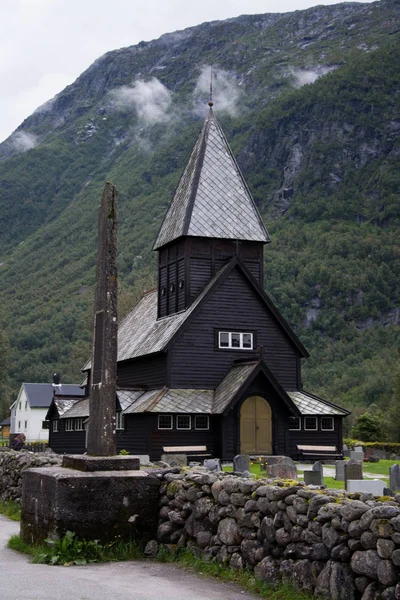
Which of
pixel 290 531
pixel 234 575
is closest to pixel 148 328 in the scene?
pixel 234 575

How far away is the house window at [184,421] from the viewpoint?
37.7 metres

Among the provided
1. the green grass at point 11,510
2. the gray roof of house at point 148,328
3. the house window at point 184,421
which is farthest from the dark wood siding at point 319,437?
the green grass at point 11,510

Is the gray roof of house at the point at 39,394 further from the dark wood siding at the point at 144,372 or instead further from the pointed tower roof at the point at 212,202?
the pointed tower roof at the point at 212,202

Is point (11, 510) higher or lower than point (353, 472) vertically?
lower

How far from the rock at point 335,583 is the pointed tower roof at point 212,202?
33.1 meters

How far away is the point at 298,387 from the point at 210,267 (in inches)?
296

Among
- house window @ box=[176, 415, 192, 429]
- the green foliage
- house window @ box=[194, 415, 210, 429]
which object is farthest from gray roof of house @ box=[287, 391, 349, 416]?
the green foliage

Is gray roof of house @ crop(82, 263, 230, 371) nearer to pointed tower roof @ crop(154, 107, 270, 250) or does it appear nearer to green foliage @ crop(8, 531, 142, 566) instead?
pointed tower roof @ crop(154, 107, 270, 250)

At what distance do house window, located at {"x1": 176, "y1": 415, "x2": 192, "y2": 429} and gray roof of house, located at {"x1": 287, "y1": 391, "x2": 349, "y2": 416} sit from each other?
5577mm

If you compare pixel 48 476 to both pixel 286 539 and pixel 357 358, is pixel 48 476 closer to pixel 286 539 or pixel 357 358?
pixel 286 539

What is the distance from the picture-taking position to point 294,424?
40156 mm

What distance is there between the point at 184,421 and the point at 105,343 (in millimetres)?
25018

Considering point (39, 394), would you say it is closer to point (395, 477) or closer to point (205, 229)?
point (205, 229)

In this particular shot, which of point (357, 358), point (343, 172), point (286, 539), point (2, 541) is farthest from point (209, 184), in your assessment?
point (343, 172)
